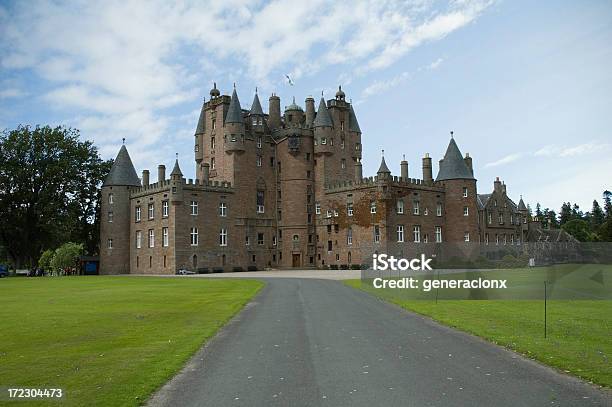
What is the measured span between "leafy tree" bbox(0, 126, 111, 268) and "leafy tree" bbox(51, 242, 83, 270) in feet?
24.0

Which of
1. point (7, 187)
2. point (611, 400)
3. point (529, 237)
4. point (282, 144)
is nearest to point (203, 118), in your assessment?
point (282, 144)

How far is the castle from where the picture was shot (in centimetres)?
7462

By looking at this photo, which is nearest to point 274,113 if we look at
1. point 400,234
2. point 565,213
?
point 400,234

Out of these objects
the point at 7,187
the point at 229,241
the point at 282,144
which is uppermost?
the point at 282,144

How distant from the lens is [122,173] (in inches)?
3263

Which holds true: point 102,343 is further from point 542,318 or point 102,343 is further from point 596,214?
point 596,214

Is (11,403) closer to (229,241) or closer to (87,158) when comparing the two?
(229,241)

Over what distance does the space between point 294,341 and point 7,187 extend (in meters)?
74.1

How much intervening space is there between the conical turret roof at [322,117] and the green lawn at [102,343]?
57360 mm

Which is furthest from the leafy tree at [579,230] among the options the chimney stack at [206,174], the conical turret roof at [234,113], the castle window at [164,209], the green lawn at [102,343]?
the green lawn at [102,343]

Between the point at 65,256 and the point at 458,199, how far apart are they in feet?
173

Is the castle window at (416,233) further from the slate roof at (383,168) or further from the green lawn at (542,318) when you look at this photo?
the green lawn at (542,318)

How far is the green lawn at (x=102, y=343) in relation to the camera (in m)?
10.8

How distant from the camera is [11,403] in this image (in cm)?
955
